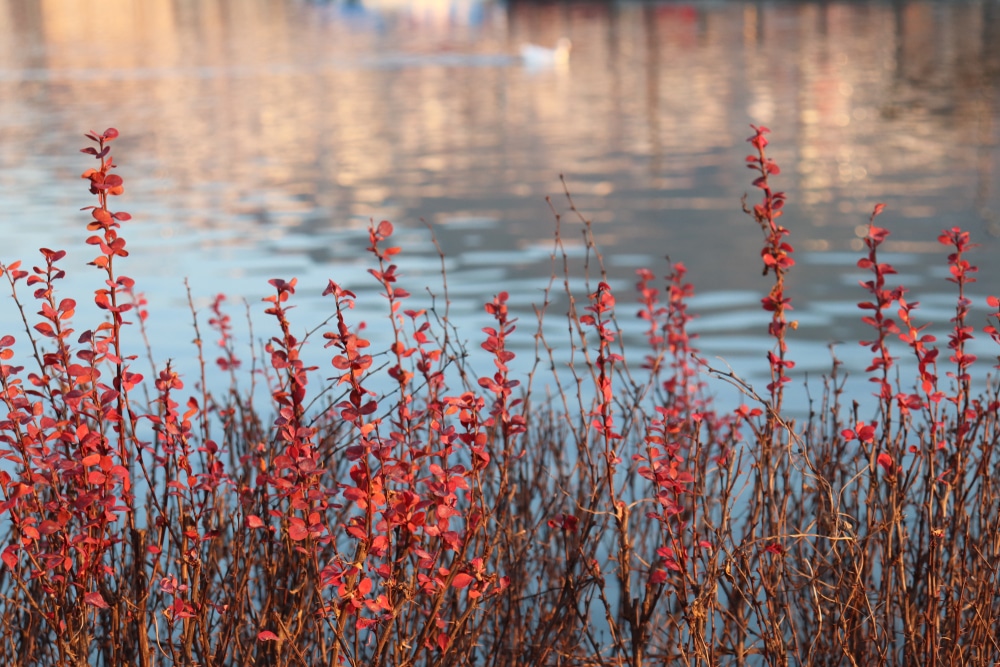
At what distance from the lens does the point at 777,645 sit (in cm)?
391

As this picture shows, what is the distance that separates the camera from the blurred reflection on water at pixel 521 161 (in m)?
16.6

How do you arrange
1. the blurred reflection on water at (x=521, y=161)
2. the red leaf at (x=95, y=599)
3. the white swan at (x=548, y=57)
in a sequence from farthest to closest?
the white swan at (x=548, y=57)
the blurred reflection on water at (x=521, y=161)
the red leaf at (x=95, y=599)

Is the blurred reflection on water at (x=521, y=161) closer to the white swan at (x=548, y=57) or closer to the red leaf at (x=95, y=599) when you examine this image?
the white swan at (x=548, y=57)

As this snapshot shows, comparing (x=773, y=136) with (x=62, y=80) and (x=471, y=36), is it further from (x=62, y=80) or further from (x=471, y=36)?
(x=471, y=36)

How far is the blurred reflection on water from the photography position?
54.5 ft

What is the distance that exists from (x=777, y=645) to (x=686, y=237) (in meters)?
15.5

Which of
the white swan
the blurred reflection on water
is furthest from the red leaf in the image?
the white swan

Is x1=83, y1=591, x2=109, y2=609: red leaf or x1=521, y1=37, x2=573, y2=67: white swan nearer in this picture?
x1=83, y1=591, x2=109, y2=609: red leaf

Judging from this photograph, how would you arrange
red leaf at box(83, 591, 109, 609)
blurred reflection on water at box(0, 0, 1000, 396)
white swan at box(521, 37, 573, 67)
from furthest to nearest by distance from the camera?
1. white swan at box(521, 37, 573, 67)
2. blurred reflection on water at box(0, 0, 1000, 396)
3. red leaf at box(83, 591, 109, 609)

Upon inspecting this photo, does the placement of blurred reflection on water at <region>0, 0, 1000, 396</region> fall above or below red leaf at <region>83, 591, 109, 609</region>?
below

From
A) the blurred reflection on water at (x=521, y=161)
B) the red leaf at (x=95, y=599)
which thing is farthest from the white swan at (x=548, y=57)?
the red leaf at (x=95, y=599)

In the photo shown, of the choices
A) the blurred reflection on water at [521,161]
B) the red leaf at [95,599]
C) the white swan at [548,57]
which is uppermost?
the red leaf at [95,599]

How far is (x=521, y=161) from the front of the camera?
93.5ft

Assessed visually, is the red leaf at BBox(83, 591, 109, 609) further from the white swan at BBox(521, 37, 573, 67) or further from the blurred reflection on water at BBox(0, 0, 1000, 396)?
the white swan at BBox(521, 37, 573, 67)
